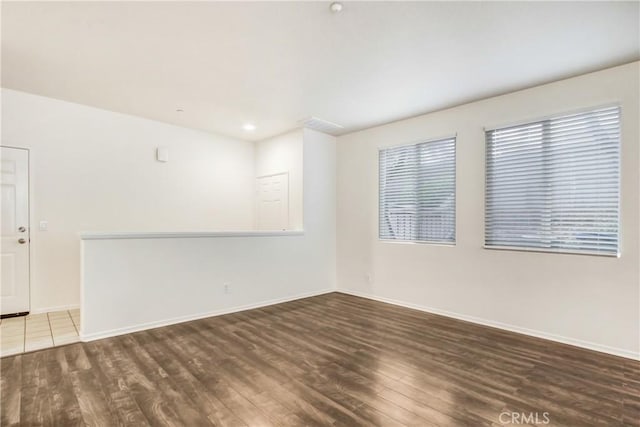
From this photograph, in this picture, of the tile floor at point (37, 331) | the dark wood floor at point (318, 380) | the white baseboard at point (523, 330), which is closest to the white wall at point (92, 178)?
the tile floor at point (37, 331)

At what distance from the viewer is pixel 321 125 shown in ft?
16.5

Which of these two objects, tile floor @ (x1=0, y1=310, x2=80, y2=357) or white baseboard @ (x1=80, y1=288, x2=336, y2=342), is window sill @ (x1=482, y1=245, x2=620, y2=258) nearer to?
white baseboard @ (x1=80, y1=288, x2=336, y2=342)

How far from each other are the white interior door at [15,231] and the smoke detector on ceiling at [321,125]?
12.0ft

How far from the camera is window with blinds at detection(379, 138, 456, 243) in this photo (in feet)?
14.1

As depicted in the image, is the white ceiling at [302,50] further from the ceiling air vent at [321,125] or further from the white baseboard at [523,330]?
the white baseboard at [523,330]

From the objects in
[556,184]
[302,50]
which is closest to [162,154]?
[302,50]

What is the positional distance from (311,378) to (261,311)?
2068 mm

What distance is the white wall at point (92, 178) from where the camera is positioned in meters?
4.00

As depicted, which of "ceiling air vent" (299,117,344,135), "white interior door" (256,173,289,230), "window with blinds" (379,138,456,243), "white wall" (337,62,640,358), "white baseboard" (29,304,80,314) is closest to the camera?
"white wall" (337,62,640,358)

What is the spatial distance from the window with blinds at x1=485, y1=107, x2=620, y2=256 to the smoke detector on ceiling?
2.26 meters

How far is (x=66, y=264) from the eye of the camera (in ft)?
13.8

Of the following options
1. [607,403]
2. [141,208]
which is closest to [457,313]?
[607,403]

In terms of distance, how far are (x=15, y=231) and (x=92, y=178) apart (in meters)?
1.05

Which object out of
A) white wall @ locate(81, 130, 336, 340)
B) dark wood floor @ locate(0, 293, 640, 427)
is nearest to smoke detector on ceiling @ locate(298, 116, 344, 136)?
white wall @ locate(81, 130, 336, 340)
